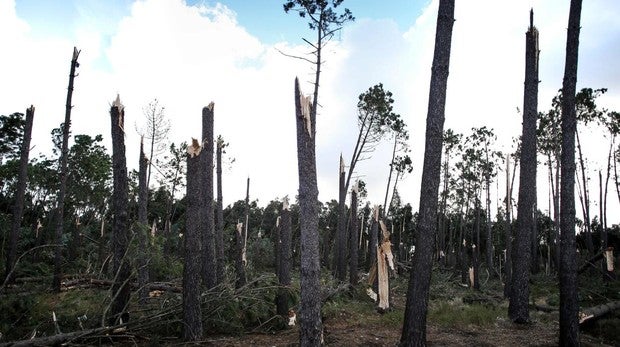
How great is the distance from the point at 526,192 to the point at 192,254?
7.85 m

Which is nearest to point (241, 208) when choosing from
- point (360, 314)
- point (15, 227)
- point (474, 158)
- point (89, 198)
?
point (89, 198)

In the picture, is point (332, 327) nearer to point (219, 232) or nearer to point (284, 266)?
point (284, 266)

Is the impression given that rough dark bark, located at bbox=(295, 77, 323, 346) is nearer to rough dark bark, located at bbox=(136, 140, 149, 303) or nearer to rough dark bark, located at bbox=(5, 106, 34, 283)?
rough dark bark, located at bbox=(136, 140, 149, 303)

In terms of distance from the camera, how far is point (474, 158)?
31.3 m

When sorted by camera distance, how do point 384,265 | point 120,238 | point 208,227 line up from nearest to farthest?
point 120,238
point 208,227
point 384,265

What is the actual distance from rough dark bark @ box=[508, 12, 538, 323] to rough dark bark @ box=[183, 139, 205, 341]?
734 cm

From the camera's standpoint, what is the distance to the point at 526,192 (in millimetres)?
9523

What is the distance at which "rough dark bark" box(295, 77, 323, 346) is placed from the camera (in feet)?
17.9

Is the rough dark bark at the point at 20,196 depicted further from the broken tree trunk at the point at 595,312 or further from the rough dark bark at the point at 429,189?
the broken tree trunk at the point at 595,312

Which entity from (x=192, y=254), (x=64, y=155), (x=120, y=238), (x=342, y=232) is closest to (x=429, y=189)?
(x=192, y=254)

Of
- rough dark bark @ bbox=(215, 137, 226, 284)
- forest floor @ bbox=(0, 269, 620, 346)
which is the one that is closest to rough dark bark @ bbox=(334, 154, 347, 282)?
rough dark bark @ bbox=(215, 137, 226, 284)

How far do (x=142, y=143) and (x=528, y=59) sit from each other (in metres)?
10.8

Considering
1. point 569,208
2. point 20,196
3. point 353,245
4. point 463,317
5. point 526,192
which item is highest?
point 526,192

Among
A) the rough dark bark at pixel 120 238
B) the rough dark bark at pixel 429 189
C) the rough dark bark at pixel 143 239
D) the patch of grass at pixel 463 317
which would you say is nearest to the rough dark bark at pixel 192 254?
the rough dark bark at pixel 143 239
